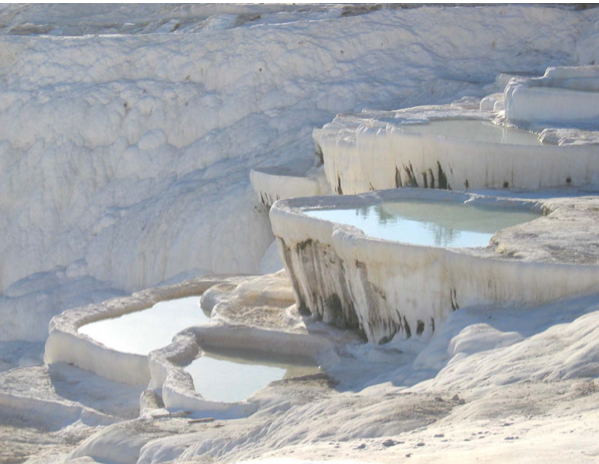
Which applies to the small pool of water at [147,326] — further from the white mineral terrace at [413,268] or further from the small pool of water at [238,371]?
the white mineral terrace at [413,268]

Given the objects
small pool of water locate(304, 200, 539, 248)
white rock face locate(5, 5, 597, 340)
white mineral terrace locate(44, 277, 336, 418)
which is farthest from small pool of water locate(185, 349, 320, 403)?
white rock face locate(5, 5, 597, 340)

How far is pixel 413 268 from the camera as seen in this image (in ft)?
25.9

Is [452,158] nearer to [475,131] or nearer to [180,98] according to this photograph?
[475,131]

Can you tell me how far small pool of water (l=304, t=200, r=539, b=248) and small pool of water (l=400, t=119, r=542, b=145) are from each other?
211 centimetres

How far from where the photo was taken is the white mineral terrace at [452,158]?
10.8 metres

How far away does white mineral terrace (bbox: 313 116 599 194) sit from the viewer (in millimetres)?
10844

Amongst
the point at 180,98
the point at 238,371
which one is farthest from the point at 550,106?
the point at 180,98

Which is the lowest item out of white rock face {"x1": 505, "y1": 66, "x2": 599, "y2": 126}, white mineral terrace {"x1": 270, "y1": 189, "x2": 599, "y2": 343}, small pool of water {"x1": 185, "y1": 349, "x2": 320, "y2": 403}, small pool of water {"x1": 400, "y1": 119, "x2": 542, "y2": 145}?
small pool of water {"x1": 185, "y1": 349, "x2": 320, "y2": 403}

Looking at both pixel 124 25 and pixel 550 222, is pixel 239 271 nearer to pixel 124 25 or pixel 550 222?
pixel 550 222

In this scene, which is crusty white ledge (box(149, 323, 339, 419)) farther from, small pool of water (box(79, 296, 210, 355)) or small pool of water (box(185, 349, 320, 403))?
small pool of water (box(79, 296, 210, 355))

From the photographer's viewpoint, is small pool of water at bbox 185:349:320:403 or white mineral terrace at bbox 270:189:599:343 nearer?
white mineral terrace at bbox 270:189:599:343

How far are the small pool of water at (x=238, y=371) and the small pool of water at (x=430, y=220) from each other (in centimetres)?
128

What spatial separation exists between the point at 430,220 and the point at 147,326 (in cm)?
331

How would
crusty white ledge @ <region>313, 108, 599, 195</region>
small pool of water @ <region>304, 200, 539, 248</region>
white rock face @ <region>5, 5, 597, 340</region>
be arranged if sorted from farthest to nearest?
1. white rock face @ <region>5, 5, 597, 340</region>
2. crusty white ledge @ <region>313, 108, 599, 195</region>
3. small pool of water @ <region>304, 200, 539, 248</region>
